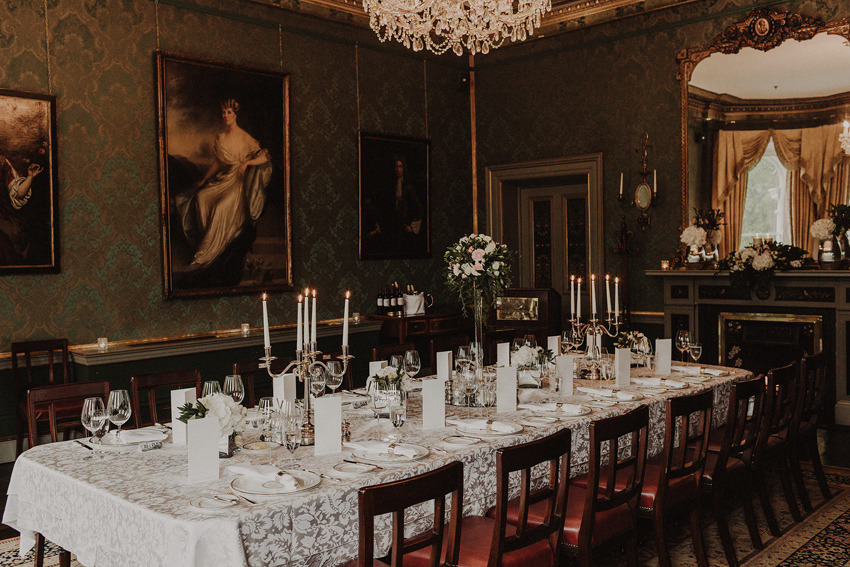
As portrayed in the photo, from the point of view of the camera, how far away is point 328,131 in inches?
305

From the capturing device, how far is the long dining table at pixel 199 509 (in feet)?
7.32

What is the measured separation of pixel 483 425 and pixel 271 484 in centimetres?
115

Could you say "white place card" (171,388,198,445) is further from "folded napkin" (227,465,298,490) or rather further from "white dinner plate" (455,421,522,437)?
"white dinner plate" (455,421,522,437)

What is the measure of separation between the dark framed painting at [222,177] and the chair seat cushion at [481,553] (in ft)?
14.7

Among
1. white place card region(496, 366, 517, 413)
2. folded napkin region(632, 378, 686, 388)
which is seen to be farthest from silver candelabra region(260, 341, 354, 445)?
folded napkin region(632, 378, 686, 388)

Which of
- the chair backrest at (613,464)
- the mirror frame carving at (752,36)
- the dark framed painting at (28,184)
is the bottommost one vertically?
the chair backrest at (613,464)

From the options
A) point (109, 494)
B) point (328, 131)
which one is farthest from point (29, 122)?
point (109, 494)

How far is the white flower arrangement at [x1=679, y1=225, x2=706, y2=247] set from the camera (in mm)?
7148

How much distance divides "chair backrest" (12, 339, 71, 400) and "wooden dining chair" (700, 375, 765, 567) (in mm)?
4623

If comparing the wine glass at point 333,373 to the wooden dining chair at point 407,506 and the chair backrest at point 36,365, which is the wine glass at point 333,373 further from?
the chair backrest at point 36,365

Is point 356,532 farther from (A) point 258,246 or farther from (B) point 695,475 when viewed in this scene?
(A) point 258,246

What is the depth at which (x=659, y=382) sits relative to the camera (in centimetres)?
443

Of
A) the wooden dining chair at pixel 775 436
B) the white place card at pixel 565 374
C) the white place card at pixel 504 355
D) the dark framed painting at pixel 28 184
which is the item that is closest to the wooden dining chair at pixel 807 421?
the wooden dining chair at pixel 775 436

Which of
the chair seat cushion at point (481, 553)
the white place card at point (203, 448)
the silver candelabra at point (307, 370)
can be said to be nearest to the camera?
the white place card at point (203, 448)
